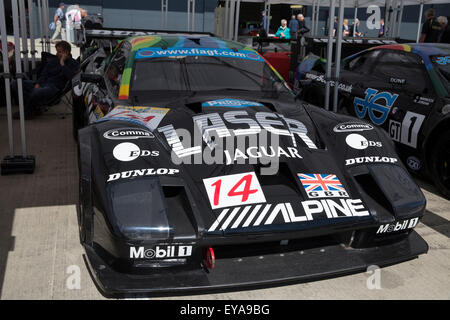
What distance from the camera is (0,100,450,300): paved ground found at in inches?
103

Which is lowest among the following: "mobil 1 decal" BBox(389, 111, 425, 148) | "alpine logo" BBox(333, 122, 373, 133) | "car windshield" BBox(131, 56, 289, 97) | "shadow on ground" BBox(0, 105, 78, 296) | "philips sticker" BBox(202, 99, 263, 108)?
"shadow on ground" BBox(0, 105, 78, 296)

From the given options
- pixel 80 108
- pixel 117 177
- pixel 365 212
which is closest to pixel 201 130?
pixel 117 177

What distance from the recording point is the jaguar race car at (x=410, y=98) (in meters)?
4.21

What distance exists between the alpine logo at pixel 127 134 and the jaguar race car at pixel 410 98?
6.03ft

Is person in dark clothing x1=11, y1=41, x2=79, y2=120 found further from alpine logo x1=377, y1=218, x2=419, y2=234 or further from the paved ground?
alpine logo x1=377, y1=218, x2=419, y2=234

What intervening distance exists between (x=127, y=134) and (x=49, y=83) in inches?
173

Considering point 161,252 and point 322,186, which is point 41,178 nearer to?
point 161,252

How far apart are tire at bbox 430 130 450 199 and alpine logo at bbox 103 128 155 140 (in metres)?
2.56

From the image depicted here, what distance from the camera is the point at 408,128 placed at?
14.9ft

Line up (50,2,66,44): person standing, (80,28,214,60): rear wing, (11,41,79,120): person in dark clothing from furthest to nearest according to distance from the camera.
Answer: (50,2,66,44): person standing → (11,41,79,120): person in dark clothing → (80,28,214,60): rear wing

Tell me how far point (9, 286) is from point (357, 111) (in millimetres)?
3935

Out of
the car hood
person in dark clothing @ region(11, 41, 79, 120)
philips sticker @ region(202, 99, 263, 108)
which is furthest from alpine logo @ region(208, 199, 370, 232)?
person in dark clothing @ region(11, 41, 79, 120)

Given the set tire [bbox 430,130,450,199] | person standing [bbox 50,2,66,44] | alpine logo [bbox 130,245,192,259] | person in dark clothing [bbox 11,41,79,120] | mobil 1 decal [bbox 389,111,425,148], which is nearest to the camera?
alpine logo [bbox 130,245,192,259]
